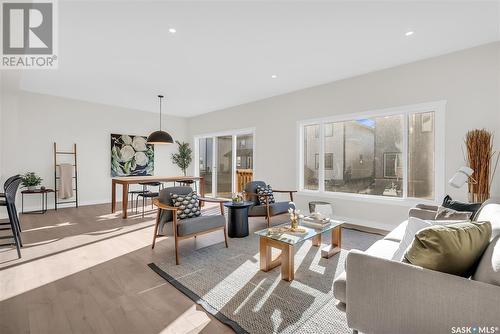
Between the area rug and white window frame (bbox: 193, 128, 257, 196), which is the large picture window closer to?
the area rug

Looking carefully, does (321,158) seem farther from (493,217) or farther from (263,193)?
(493,217)

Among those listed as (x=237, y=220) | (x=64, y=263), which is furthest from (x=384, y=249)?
(x=64, y=263)

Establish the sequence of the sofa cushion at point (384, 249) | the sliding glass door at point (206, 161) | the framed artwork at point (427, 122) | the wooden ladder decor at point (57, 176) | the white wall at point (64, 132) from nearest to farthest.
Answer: the sofa cushion at point (384, 249)
the framed artwork at point (427, 122)
the white wall at point (64, 132)
the wooden ladder decor at point (57, 176)
the sliding glass door at point (206, 161)

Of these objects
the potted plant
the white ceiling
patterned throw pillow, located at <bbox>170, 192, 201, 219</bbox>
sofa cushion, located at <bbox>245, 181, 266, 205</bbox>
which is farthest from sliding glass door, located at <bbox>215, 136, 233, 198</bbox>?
patterned throw pillow, located at <bbox>170, 192, 201, 219</bbox>

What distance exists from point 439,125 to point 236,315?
3891mm

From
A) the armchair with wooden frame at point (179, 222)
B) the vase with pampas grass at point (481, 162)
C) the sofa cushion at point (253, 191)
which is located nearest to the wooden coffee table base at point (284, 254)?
the armchair with wooden frame at point (179, 222)

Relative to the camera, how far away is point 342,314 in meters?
1.96

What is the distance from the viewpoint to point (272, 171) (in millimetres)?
5934

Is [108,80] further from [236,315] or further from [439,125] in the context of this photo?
[439,125]

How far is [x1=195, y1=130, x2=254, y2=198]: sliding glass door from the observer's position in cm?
694

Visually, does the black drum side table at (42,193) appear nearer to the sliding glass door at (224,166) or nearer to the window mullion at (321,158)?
the sliding glass door at (224,166)

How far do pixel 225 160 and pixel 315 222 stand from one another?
15.9ft

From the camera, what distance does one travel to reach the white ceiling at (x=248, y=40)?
2.55 m

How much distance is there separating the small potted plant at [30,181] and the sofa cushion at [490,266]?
7122 mm
